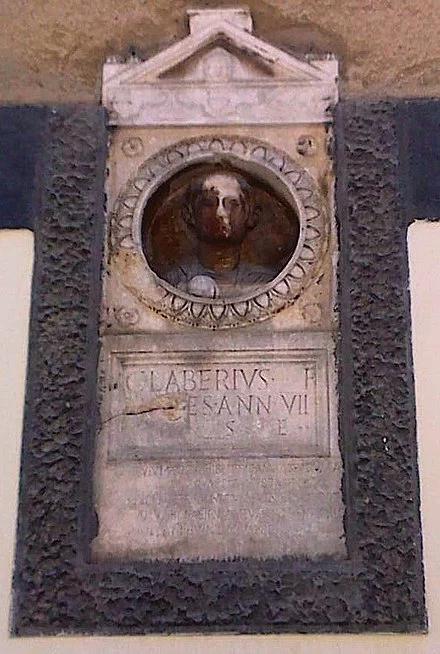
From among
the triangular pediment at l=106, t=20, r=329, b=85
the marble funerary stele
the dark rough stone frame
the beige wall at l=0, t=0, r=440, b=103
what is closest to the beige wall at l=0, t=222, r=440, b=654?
the dark rough stone frame

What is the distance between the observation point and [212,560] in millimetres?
3627

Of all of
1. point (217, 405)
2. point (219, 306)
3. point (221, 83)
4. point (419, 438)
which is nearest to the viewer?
point (419, 438)

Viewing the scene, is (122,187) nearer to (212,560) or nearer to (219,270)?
(219,270)

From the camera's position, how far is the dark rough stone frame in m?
3.54

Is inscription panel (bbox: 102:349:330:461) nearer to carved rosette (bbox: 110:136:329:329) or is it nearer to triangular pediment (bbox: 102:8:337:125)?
carved rosette (bbox: 110:136:329:329)

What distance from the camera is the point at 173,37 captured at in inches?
170

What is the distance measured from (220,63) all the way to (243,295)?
828 mm

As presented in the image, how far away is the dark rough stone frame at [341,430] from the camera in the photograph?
3.54 meters

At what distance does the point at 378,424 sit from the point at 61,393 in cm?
95

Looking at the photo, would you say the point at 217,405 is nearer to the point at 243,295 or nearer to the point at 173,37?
the point at 243,295

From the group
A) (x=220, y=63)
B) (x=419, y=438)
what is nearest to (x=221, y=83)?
(x=220, y=63)

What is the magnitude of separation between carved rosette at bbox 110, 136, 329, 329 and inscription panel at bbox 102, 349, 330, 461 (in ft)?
0.48

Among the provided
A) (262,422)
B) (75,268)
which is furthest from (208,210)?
(262,422)

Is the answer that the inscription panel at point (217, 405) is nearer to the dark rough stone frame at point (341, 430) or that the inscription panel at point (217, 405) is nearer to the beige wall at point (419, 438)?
the dark rough stone frame at point (341, 430)
